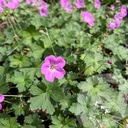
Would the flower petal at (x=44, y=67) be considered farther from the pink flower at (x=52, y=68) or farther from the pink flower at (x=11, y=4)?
the pink flower at (x=11, y=4)

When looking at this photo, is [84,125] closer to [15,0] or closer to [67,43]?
[67,43]

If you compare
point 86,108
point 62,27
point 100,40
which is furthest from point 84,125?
point 62,27

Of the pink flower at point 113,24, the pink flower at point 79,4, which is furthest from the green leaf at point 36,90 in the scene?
the pink flower at point 79,4

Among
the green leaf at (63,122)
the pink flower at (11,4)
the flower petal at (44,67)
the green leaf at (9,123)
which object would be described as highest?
the pink flower at (11,4)

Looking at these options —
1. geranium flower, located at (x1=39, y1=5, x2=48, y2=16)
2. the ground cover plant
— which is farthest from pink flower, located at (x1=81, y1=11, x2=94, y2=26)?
geranium flower, located at (x1=39, y1=5, x2=48, y2=16)

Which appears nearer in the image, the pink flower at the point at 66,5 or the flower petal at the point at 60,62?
the flower petal at the point at 60,62

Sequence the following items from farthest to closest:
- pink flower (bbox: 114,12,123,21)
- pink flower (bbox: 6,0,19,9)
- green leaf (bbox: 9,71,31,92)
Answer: pink flower (bbox: 114,12,123,21) < pink flower (bbox: 6,0,19,9) < green leaf (bbox: 9,71,31,92)

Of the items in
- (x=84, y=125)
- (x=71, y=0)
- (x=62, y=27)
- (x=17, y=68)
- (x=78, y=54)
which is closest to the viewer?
(x=84, y=125)

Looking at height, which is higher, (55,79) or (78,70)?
(55,79)

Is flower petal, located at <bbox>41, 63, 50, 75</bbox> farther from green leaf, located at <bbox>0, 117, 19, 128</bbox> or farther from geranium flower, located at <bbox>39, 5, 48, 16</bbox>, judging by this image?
geranium flower, located at <bbox>39, 5, 48, 16</bbox>
